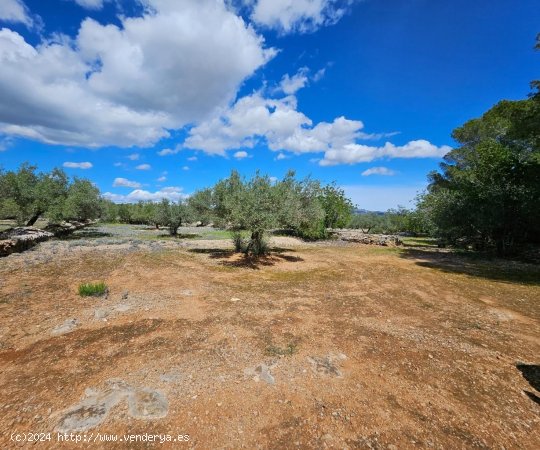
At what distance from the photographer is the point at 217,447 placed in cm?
387

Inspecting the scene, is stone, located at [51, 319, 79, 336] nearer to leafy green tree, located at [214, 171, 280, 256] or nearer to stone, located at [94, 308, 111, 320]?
stone, located at [94, 308, 111, 320]

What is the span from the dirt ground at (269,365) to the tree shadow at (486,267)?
3.25 m

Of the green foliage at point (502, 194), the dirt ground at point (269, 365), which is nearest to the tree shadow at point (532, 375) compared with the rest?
the dirt ground at point (269, 365)

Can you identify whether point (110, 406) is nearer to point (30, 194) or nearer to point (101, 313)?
point (101, 313)

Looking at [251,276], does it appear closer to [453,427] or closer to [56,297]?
[56,297]

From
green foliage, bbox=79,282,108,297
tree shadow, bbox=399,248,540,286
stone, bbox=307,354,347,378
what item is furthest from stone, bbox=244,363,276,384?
tree shadow, bbox=399,248,540,286

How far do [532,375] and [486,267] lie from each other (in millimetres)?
14778

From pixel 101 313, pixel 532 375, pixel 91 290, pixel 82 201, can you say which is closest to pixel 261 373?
pixel 101 313

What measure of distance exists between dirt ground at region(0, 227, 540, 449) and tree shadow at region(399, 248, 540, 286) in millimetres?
3250

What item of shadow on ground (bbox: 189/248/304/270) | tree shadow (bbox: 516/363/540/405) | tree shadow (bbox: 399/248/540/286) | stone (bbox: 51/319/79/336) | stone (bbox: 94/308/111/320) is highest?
shadow on ground (bbox: 189/248/304/270)

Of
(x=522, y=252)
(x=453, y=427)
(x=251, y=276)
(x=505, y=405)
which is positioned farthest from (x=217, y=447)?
(x=522, y=252)

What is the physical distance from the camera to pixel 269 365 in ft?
19.3

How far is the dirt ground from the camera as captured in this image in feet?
13.8

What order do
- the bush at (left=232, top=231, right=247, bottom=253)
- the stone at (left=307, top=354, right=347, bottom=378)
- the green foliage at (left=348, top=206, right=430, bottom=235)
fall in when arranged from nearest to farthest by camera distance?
the stone at (left=307, top=354, right=347, bottom=378) → the bush at (left=232, top=231, right=247, bottom=253) → the green foliage at (left=348, top=206, right=430, bottom=235)
